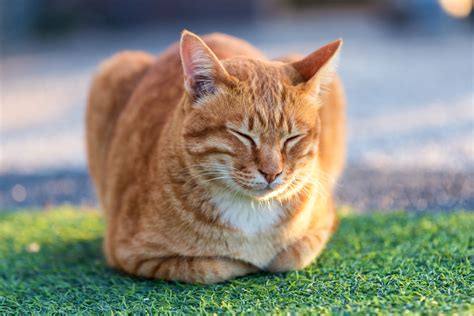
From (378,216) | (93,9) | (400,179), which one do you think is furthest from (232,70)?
(93,9)

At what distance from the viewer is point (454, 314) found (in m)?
2.42

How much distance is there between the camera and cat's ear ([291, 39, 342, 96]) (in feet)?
9.34

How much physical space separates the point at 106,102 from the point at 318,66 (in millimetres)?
1667

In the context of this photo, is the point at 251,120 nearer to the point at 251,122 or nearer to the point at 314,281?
the point at 251,122

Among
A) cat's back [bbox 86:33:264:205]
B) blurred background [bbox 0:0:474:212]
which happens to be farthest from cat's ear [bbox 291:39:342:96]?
blurred background [bbox 0:0:474:212]

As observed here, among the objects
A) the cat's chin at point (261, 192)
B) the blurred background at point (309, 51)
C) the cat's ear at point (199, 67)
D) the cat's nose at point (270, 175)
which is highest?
the cat's ear at point (199, 67)

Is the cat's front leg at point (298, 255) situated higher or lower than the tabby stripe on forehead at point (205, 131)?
lower

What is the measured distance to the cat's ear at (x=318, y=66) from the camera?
9.34 feet

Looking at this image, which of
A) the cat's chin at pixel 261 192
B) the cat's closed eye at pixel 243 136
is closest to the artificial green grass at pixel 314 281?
the cat's chin at pixel 261 192

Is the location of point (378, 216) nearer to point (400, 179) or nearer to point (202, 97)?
point (400, 179)

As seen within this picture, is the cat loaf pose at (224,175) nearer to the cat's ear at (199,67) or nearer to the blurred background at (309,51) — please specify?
the cat's ear at (199,67)

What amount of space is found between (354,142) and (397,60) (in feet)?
14.7

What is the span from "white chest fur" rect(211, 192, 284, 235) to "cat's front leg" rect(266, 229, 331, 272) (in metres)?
0.17

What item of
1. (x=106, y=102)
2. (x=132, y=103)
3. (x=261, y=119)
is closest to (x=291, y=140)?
(x=261, y=119)
